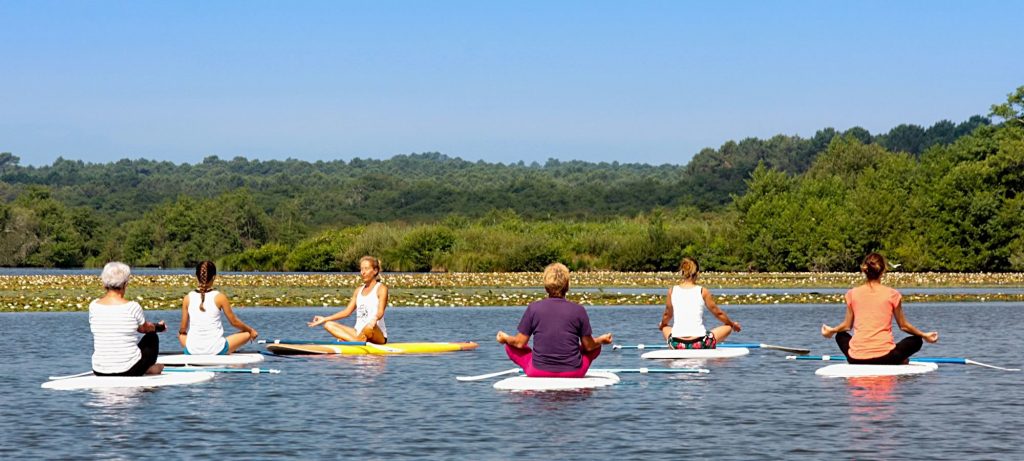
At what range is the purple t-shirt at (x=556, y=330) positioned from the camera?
19734 mm

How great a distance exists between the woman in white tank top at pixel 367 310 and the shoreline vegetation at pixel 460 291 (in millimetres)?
19349

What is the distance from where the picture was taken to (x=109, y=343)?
2048 centimetres

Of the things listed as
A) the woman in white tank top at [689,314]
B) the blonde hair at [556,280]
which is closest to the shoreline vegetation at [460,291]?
the woman in white tank top at [689,314]

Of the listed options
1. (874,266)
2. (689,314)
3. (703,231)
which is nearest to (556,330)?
(874,266)

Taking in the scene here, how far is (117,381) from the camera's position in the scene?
2067cm

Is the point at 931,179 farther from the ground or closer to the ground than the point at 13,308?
farther from the ground

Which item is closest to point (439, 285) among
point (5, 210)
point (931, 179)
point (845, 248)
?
point (845, 248)

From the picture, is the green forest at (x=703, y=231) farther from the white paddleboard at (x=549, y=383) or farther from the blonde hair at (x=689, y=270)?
the white paddleboard at (x=549, y=383)

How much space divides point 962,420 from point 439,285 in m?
49.0

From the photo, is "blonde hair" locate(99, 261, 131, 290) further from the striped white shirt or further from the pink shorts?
the pink shorts

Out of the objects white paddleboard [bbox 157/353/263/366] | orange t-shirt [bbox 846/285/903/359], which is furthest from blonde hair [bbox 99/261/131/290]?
orange t-shirt [bbox 846/285/903/359]

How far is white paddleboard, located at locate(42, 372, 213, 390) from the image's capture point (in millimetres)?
20625

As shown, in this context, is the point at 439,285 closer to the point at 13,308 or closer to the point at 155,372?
the point at 13,308

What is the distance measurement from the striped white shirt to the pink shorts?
4.91 m
